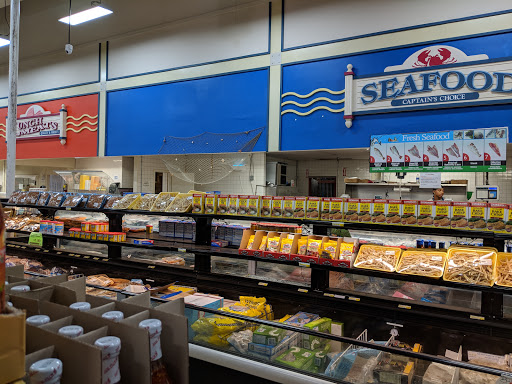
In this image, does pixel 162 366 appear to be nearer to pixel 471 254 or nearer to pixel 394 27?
pixel 471 254

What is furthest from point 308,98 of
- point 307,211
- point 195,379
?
point 195,379

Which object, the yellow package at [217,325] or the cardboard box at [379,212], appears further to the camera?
the cardboard box at [379,212]

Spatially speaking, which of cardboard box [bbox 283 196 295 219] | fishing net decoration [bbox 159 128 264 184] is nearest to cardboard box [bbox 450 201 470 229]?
cardboard box [bbox 283 196 295 219]

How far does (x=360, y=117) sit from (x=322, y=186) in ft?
8.39

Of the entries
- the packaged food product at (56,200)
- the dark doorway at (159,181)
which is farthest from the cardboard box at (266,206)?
the dark doorway at (159,181)

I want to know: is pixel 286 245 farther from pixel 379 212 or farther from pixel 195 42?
pixel 195 42

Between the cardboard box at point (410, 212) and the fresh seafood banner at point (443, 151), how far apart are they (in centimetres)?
109

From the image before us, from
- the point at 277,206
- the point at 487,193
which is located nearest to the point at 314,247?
the point at 277,206

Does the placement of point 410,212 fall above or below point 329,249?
above

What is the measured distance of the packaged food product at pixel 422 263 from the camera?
3062 millimetres

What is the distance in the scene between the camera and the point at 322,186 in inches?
307

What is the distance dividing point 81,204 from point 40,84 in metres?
5.74

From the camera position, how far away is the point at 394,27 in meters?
5.19

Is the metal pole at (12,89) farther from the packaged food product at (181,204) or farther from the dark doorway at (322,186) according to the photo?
the dark doorway at (322,186)
